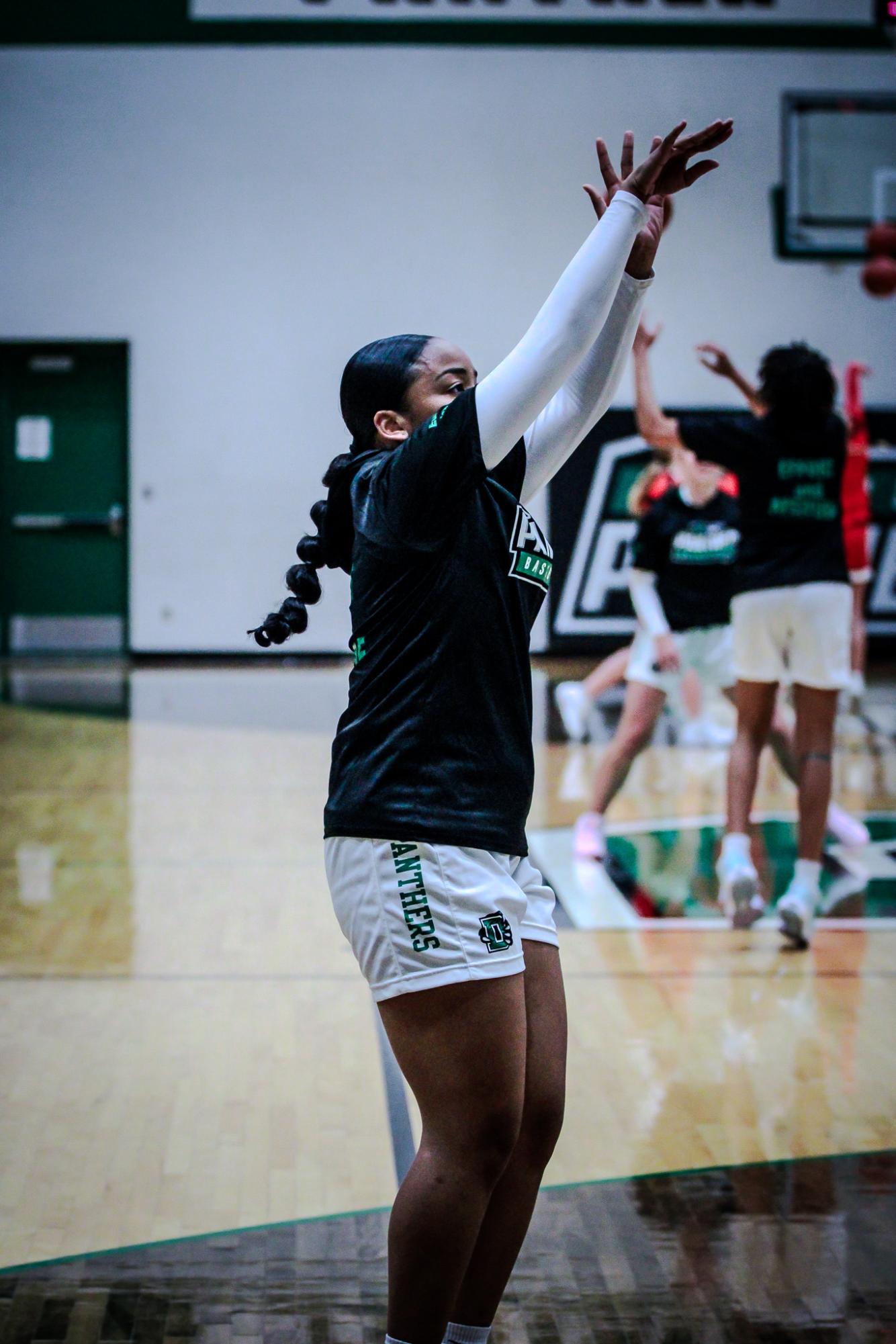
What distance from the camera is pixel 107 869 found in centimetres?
544

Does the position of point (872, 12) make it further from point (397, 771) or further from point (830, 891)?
point (397, 771)

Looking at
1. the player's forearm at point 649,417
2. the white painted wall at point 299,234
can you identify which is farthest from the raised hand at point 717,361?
the white painted wall at point 299,234

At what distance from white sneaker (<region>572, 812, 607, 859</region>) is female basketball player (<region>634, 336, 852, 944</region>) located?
1.24 meters

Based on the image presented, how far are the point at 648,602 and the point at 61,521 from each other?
27.8ft

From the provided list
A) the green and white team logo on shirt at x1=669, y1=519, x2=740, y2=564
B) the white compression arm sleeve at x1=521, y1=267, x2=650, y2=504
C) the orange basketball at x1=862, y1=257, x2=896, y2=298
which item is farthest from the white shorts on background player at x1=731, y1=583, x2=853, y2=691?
the orange basketball at x1=862, y1=257, x2=896, y2=298

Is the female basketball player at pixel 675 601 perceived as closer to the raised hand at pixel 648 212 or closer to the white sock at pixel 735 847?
the white sock at pixel 735 847

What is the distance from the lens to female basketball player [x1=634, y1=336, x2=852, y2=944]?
4.21m

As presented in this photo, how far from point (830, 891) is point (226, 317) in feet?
29.5

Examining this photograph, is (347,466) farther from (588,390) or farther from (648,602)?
(648,602)

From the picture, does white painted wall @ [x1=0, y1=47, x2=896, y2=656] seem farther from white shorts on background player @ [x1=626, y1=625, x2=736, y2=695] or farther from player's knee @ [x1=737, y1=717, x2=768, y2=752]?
player's knee @ [x1=737, y1=717, x2=768, y2=752]

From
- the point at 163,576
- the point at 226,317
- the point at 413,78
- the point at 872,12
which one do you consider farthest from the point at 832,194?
the point at 163,576

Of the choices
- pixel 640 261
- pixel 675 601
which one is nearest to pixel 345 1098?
pixel 640 261

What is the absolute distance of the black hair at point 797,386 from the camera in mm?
4160

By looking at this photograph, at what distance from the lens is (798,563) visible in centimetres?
430
